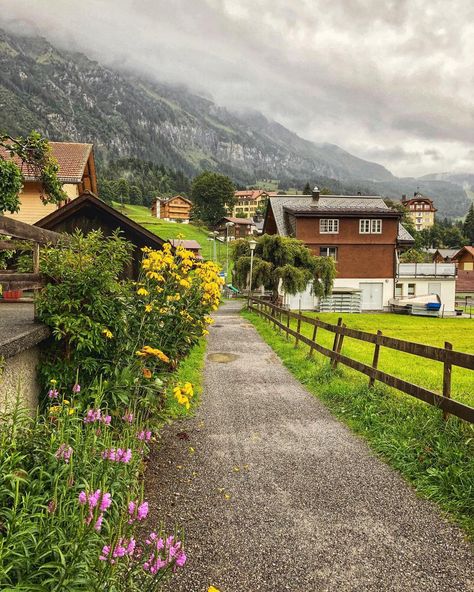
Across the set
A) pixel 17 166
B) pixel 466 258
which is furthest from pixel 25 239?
pixel 466 258

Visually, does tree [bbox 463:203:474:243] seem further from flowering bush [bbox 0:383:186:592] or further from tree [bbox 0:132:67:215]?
flowering bush [bbox 0:383:186:592]

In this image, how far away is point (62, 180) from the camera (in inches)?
807

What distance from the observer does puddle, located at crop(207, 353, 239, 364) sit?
480 inches

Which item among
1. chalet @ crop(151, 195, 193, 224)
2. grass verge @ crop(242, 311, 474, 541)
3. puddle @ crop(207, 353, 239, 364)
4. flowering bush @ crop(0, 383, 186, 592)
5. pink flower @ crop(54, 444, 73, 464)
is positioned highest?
chalet @ crop(151, 195, 193, 224)

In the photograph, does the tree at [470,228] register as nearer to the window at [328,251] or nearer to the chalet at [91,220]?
the window at [328,251]

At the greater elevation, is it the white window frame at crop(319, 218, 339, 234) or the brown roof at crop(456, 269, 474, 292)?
the white window frame at crop(319, 218, 339, 234)

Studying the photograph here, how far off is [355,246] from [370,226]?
2.32 meters

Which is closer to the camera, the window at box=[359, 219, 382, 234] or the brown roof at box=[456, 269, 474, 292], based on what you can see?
the window at box=[359, 219, 382, 234]

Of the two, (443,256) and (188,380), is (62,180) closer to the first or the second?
(188,380)

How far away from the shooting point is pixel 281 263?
28.8 m

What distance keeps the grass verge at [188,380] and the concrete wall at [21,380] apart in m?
1.70

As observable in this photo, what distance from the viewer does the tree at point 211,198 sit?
120000mm

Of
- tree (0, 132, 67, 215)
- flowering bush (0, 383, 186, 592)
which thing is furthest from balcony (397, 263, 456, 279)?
flowering bush (0, 383, 186, 592)

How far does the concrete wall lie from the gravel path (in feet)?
5.33
